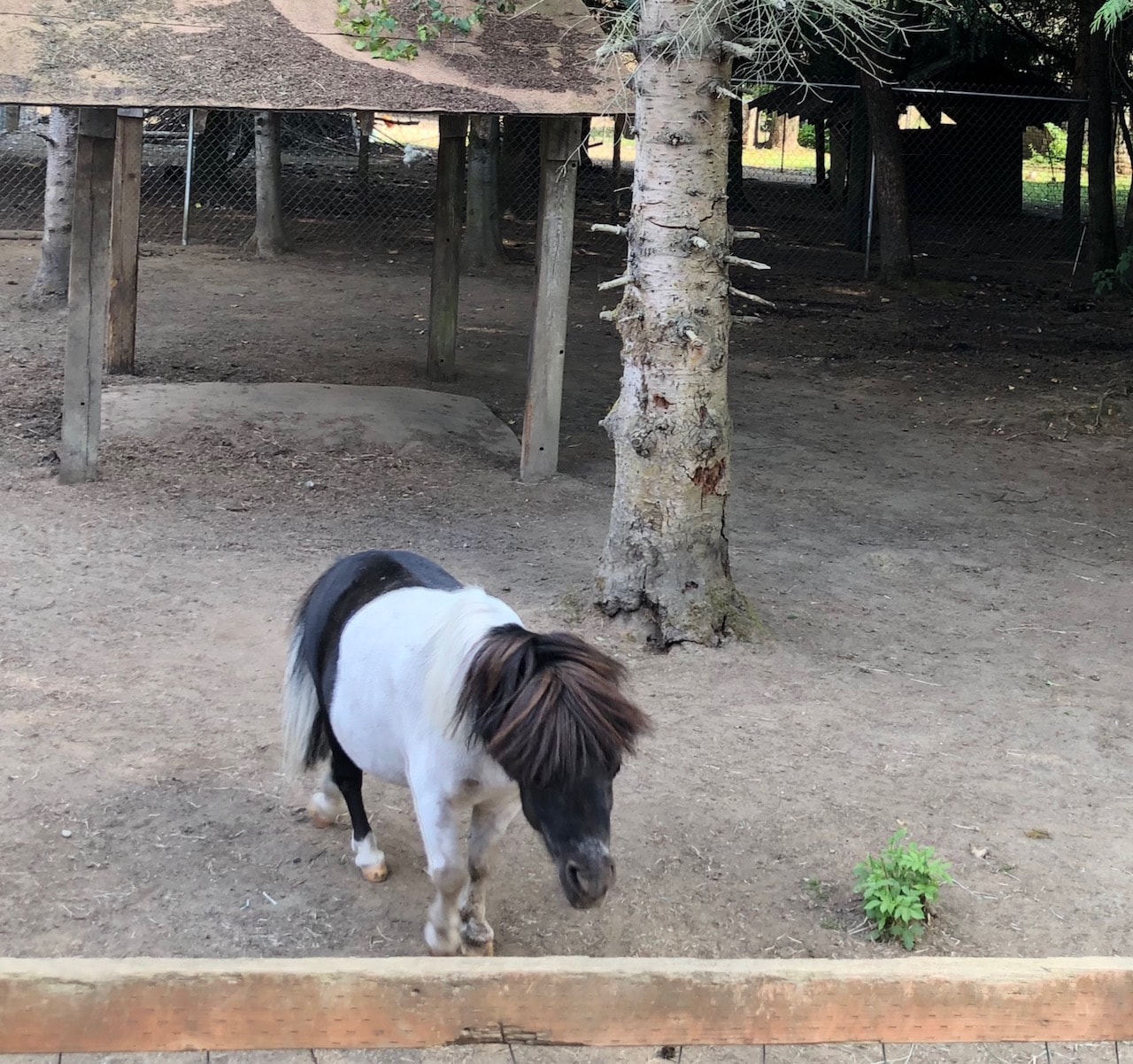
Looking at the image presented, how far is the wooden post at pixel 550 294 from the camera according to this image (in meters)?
7.55

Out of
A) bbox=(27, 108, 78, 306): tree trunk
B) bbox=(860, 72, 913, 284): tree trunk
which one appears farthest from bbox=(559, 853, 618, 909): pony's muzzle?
bbox=(860, 72, 913, 284): tree trunk

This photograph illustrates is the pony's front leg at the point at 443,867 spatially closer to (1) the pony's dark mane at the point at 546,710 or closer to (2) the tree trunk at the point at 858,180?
(1) the pony's dark mane at the point at 546,710

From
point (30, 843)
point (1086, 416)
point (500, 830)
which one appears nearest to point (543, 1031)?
point (500, 830)

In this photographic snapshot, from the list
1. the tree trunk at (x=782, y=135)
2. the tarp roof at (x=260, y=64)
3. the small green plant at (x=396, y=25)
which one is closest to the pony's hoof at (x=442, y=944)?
the tarp roof at (x=260, y=64)

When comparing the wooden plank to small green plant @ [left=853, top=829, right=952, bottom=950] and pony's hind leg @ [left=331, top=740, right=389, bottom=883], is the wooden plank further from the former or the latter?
pony's hind leg @ [left=331, top=740, right=389, bottom=883]

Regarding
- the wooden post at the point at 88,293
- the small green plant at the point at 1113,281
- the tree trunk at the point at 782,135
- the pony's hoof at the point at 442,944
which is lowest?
the pony's hoof at the point at 442,944

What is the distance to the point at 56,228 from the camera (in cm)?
1146

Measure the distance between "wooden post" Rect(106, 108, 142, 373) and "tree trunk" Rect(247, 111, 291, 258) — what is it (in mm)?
5052

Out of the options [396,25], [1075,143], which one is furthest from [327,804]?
[1075,143]

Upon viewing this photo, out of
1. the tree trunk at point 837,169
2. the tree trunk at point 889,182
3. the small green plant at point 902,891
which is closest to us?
the small green plant at point 902,891

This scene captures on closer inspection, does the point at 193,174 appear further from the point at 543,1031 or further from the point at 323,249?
the point at 543,1031

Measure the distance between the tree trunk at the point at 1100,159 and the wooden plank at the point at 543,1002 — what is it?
15.7 metres

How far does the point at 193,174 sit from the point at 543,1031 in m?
19.2

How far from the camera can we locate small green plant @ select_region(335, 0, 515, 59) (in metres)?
6.06
